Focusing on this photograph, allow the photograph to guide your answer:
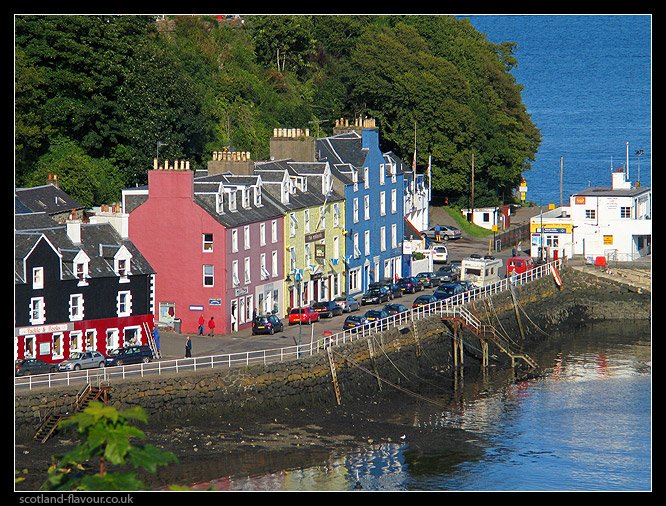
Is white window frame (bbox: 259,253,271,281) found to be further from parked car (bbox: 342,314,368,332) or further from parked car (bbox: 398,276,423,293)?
parked car (bbox: 398,276,423,293)

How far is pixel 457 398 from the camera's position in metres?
78.8

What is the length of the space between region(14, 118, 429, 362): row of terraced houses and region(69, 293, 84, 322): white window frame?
4 cm

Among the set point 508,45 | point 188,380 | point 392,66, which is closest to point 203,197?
point 188,380

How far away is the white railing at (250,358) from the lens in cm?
6800

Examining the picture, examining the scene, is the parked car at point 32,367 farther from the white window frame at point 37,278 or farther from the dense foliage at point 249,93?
the dense foliage at point 249,93

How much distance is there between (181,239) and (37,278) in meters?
10.8

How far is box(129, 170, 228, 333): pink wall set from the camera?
83688 millimetres

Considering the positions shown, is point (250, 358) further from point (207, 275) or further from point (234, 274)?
point (234, 274)

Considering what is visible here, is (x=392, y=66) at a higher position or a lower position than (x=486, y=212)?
higher

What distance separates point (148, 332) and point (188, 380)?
8.56 meters

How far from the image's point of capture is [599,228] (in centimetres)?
10825

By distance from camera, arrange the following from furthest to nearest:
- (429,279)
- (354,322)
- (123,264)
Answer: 1. (429,279)
2. (354,322)
3. (123,264)

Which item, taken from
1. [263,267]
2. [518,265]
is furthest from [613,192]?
[263,267]

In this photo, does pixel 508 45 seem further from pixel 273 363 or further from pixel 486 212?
pixel 273 363
